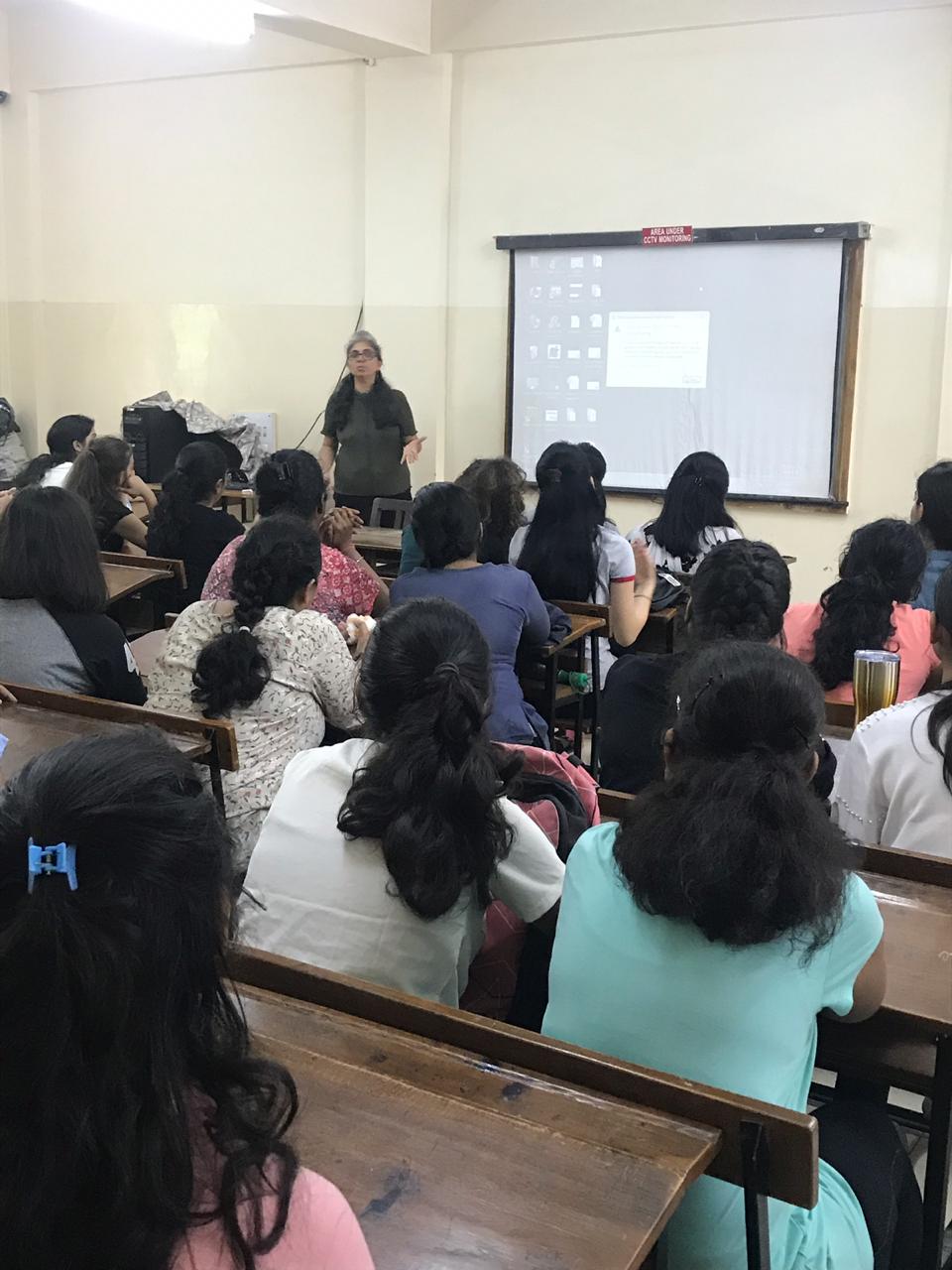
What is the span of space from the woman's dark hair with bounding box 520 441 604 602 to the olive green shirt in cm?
242

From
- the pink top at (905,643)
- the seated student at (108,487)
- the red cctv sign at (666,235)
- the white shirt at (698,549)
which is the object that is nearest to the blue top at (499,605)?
the pink top at (905,643)

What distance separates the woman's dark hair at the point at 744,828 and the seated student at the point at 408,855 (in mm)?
269

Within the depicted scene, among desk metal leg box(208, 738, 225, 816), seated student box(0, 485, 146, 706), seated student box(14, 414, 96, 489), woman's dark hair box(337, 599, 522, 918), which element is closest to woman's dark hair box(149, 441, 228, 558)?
seated student box(14, 414, 96, 489)

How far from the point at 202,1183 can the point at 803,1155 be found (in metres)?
0.54

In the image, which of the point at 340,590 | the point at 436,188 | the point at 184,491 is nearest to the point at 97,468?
the point at 184,491

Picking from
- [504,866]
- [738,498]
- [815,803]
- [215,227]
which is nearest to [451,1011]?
[504,866]

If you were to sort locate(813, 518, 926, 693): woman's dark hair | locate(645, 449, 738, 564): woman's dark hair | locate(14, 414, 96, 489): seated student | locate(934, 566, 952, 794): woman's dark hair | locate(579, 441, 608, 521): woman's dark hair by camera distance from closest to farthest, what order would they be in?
locate(934, 566, 952, 794): woman's dark hair
locate(813, 518, 926, 693): woman's dark hair
locate(579, 441, 608, 521): woman's dark hair
locate(645, 449, 738, 564): woman's dark hair
locate(14, 414, 96, 489): seated student

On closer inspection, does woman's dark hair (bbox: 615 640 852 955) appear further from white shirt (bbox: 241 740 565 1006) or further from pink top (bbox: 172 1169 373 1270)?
pink top (bbox: 172 1169 373 1270)

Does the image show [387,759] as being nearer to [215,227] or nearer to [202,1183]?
[202,1183]

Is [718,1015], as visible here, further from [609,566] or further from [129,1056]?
[609,566]

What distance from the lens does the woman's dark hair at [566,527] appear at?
12.6 feet

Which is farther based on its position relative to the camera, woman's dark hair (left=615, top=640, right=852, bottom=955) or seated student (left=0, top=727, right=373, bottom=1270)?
woman's dark hair (left=615, top=640, right=852, bottom=955)

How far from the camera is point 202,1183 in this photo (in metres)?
0.81

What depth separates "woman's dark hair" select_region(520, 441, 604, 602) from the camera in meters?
3.83
